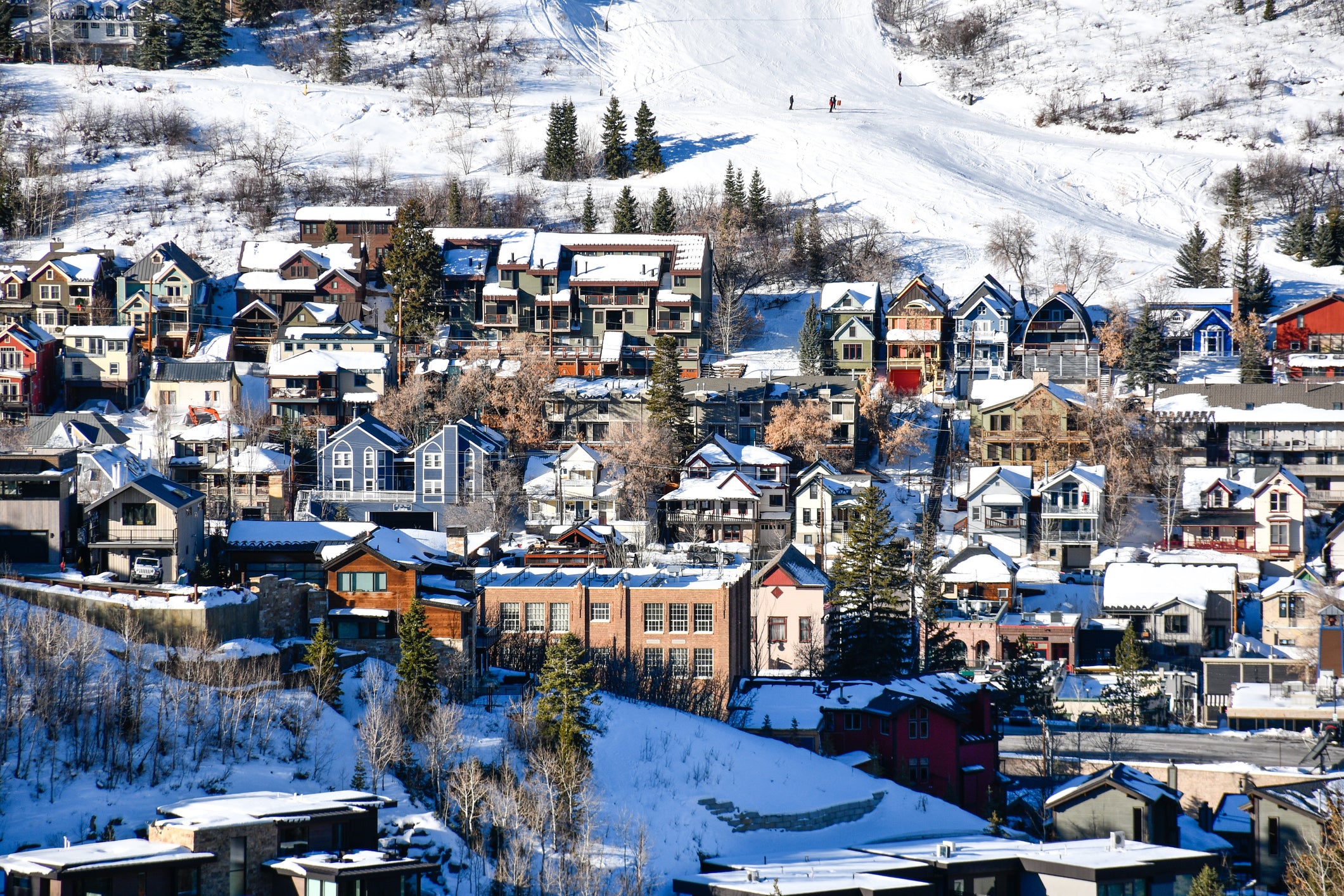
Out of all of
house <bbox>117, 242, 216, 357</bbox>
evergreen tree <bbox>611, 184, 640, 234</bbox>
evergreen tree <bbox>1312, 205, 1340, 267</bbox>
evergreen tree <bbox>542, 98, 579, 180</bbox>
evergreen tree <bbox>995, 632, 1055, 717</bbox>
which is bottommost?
evergreen tree <bbox>995, 632, 1055, 717</bbox>

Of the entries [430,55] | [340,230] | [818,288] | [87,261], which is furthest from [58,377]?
[430,55]

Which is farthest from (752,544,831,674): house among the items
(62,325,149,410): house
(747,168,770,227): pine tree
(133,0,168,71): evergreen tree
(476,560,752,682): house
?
(133,0,168,71): evergreen tree

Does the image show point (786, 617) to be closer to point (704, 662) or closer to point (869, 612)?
point (869, 612)

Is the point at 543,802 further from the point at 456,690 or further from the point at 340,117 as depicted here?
the point at 340,117

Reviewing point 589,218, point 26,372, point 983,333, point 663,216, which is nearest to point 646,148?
point 589,218

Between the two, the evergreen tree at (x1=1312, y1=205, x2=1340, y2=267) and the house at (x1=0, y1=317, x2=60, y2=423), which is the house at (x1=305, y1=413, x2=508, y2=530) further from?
the evergreen tree at (x1=1312, y1=205, x2=1340, y2=267)

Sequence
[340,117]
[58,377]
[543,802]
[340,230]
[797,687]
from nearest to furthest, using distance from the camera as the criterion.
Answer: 1. [543,802]
2. [797,687]
3. [58,377]
4. [340,230]
5. [340,117]

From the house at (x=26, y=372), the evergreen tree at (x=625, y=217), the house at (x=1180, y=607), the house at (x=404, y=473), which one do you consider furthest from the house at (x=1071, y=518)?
the house at (x=26, y=372)
